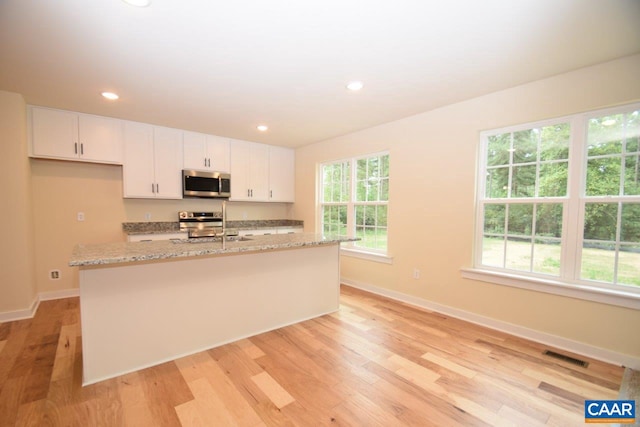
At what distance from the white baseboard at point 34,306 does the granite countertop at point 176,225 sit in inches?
40.9

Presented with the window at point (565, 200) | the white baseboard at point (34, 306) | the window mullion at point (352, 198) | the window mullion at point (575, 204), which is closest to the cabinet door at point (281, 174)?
the window mullion at point (352, 198)

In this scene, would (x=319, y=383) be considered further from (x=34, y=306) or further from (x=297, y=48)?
(x=34, y=306)

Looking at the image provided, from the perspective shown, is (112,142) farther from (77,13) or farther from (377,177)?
(377,177)

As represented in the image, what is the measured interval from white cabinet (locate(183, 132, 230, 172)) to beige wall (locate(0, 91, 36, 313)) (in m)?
1.73

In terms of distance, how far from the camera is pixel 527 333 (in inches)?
102

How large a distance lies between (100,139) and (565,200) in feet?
17.1

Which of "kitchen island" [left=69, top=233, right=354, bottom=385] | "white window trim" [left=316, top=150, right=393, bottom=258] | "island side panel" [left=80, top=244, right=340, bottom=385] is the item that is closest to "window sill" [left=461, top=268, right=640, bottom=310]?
"white window trim" [left=316, top=150, right=393, bottom=258]

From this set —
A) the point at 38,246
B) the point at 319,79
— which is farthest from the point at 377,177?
the point at 38,246

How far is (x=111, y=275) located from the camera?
193cm

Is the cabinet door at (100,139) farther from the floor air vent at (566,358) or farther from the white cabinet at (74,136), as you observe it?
the floor air vent at (566,358)

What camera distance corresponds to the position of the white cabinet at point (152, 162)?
12.5ft

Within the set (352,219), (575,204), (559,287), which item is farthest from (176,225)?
(575,204)

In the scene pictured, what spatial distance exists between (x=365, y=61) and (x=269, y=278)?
209cm

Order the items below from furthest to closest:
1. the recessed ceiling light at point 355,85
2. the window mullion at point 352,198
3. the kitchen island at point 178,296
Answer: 1. the window mullion at point 352,198
2. the recessed ceiling light at point 355,85
3. the kitchen island at point 178,296
